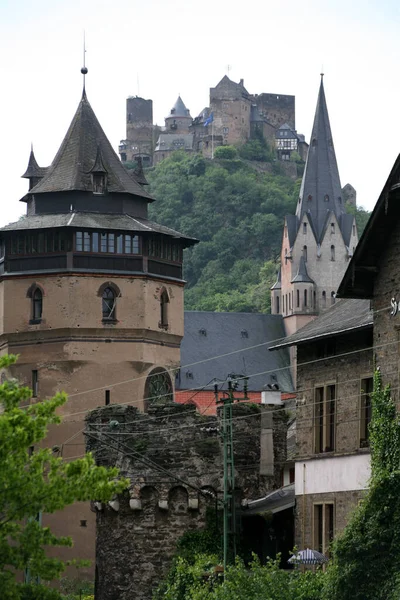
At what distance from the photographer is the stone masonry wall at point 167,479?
53.2 meters

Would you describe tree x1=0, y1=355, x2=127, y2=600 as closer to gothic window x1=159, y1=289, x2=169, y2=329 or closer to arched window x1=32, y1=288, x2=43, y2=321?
arched window x1=32, y1=288, x2=43, y2=321

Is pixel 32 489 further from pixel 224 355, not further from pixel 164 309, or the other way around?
pixel 224 355

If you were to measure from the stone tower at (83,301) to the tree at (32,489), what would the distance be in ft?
126

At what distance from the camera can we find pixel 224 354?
13938cm

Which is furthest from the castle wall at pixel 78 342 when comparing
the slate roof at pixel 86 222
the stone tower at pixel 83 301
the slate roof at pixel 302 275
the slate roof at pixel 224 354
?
the slate roof at pixel 302 275

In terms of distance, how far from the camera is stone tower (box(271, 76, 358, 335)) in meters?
161

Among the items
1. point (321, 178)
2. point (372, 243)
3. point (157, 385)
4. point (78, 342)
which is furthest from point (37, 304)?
point (321, 178)

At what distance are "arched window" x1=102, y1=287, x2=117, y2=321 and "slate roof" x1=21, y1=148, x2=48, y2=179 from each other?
7.53m

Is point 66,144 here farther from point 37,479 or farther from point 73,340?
point 37,479

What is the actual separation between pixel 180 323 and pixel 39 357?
22.9 ft

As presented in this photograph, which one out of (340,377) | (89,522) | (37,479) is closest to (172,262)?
(89,522)

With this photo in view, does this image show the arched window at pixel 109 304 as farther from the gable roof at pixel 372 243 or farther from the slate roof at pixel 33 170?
the gable roof at pixel 372 243

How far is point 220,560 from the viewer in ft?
165

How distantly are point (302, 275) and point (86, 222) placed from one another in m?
87.9
